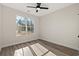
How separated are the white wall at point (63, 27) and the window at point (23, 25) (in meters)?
1.01

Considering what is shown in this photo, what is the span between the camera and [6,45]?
10.8 feet

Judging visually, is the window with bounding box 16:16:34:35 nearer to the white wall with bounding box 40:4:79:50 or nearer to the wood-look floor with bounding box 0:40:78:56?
the white wall with bounding box 40:4:79:50

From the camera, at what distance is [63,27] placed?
358 centimetres

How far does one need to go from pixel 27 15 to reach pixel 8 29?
5.15ft

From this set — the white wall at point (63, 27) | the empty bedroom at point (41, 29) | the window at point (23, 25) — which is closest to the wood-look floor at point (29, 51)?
the empty bedroom at point (41, 29)

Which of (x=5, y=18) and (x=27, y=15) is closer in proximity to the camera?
(x=5, y=18)

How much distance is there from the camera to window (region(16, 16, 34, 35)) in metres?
4.02

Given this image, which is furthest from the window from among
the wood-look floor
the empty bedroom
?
the wood-look floor

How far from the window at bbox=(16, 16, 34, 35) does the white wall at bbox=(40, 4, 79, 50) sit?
1014 millimetres

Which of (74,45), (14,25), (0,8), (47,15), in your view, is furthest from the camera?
(47,15)

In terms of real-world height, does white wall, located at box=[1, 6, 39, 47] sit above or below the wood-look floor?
above

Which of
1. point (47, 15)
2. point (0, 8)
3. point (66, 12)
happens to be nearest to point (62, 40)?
point (66, 12)

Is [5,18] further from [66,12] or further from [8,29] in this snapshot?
[66,12]

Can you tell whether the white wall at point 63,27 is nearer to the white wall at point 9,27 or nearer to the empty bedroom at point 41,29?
the empty bedroom at point 41,29
